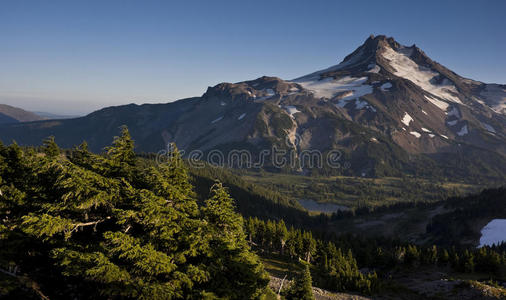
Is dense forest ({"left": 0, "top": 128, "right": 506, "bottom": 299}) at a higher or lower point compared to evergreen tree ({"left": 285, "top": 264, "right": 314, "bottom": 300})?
higher

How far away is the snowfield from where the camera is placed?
125688 mm

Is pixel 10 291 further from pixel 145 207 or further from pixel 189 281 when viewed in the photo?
pixel 189 281

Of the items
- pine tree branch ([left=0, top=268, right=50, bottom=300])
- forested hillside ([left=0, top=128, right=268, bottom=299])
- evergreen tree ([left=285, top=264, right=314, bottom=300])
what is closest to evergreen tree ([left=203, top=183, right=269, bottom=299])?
forested hillside ([left=0, top=128, right=268, bottom=299])

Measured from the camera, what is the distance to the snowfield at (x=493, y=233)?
126 meters

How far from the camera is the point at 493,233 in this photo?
133 m

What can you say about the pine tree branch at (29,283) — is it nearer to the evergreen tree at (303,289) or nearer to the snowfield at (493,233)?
the evergreen tree at (303,289)

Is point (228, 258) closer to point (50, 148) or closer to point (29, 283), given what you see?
point (29, 283)

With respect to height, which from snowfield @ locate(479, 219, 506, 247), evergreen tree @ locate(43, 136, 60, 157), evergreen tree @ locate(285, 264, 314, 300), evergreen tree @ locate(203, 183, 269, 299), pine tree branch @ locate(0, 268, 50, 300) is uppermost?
evergreen tree @ locate(43, 136, 60, 157)

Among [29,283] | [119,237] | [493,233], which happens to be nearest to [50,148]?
[29,283]

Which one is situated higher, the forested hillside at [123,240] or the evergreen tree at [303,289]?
the forested hillside at [123,240]

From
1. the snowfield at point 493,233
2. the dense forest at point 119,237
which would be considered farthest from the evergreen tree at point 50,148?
the snowfield at point 493,233

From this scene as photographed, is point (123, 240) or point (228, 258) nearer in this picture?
point (123, 240)

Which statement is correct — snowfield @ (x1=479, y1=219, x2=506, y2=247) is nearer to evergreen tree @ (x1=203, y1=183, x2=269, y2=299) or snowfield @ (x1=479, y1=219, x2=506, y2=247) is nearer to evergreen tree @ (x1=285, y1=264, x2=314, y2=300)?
evergreen tree @ (x1=285, y1=264, x2=314, y2=300)

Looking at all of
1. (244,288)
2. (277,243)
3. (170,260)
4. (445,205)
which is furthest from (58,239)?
(445,205)
